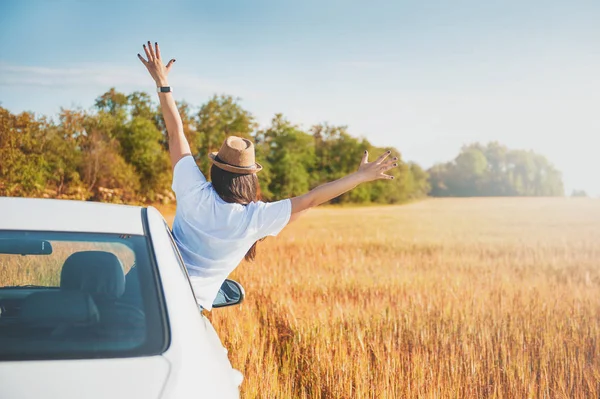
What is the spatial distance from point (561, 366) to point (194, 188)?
136 inches

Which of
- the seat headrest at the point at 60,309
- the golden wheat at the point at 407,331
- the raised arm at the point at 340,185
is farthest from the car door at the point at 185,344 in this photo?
the golden wheat at the point at 407,331

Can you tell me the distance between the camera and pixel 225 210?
398cm

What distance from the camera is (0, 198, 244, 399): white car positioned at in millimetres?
2010

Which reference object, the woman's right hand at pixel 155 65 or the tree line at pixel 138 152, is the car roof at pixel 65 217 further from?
the tree line at pixel 138 152

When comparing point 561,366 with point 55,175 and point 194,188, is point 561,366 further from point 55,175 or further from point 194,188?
point 55,175

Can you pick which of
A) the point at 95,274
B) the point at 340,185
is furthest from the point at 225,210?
the point at 95,274

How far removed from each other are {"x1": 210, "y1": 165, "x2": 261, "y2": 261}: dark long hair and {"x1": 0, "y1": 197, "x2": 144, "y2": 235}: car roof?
A: 1.30 metres

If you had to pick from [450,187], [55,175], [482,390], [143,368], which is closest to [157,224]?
[143,368]

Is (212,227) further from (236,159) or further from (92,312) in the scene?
(92,312)

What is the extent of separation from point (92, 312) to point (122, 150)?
44.7 metres

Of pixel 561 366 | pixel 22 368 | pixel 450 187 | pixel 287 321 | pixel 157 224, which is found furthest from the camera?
pixel 450 187

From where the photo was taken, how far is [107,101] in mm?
51812

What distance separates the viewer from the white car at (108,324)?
79.1 inches

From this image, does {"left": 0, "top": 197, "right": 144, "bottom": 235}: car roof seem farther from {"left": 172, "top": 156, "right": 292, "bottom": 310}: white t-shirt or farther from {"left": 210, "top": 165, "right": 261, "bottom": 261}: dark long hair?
{"left": 210, "top": 165, "right": 261, "bottom": 261}: dark long hair
